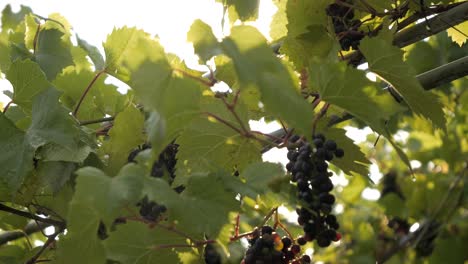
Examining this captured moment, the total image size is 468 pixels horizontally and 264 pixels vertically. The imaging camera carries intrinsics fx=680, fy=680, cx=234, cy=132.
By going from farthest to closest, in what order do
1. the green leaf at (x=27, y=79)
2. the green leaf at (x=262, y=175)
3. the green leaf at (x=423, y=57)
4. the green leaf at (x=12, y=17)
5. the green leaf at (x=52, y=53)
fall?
the green leaf at (x=423, y=57) → the green leaf at (x=12, y=17) → the green leaf at (x=52, y=53) → the green leaf at (x=27, y=79) → the green leaf at (x=262, y=175)

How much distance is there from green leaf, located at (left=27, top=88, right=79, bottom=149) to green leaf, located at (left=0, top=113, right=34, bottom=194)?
1.0 inches

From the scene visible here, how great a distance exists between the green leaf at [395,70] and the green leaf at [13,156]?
0.72m

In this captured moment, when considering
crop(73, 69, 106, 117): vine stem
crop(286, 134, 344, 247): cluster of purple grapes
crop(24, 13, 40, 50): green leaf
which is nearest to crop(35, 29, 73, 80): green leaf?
crop(24, 13, 40, 50): green leaf

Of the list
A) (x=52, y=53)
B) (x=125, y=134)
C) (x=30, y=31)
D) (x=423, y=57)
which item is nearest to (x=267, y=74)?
(x=125, y=134)

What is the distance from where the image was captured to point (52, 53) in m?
1.88

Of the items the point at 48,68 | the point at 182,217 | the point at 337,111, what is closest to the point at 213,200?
the point at 182,217

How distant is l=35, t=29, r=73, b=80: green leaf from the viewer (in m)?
1.85

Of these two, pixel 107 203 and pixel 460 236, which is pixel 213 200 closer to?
pixel 107 203

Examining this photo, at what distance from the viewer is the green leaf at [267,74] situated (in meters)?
0.94

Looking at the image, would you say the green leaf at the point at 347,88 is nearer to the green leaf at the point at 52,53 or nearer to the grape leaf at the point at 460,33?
the grape leaf at the point at 460,33

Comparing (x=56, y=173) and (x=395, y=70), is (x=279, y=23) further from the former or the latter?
(x=56, y=173)

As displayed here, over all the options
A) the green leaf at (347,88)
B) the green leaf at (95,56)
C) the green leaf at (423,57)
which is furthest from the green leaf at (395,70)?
the green leaf at (423,57)

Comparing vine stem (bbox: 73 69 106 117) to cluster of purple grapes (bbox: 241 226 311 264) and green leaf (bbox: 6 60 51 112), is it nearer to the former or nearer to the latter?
green leaf (bbox: 6 60 51 112)

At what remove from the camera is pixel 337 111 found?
1.34 meters
